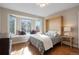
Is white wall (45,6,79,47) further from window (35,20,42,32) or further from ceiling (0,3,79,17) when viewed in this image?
window (35,20,42,32)

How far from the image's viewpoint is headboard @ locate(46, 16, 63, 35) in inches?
58.2

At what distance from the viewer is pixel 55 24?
4.95ft

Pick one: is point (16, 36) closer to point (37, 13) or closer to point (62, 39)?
point (37, 13)

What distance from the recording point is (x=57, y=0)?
3.81 feet

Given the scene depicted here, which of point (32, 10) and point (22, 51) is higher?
point (32, 10)

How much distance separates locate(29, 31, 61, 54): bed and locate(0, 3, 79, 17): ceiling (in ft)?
1.43

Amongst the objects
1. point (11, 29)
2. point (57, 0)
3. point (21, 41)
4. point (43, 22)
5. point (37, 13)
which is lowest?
point (21, 41)

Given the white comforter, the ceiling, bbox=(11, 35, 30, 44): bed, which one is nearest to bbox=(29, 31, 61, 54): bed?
the white comforter

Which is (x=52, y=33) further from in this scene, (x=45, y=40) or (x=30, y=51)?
(x=30, y=51)

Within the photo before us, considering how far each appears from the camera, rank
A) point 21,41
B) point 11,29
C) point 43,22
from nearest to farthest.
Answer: point 11,29 → point 21,41 → point 43,22

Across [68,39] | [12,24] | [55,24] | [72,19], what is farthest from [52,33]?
[12,24]

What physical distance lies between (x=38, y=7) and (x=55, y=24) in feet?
1.64

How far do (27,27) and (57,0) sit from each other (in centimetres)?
73
